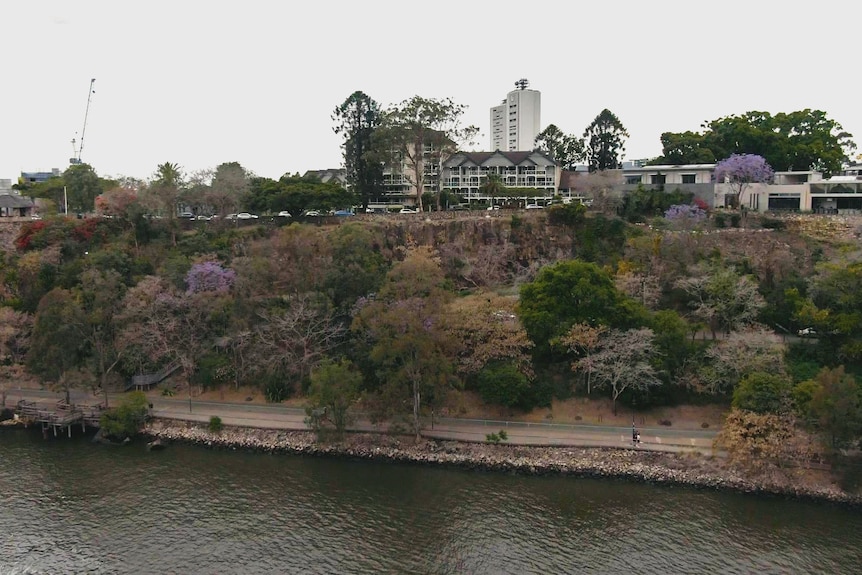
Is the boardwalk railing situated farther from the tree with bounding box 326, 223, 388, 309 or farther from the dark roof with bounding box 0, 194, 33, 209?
the dark roof with bounding box 0, 194, 33, 209

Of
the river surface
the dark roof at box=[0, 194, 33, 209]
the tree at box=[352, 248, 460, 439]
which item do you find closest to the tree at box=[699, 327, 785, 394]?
the river surface

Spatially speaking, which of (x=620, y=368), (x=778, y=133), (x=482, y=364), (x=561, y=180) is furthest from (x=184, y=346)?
(x=778, y=133)

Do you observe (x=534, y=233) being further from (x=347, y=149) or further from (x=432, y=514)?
(x=432, y=514)

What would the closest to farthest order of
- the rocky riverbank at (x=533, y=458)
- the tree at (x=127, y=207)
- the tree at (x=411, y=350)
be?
1. the rocky riverbank at (x=533, y=458)
2. the tree at (x=411, y=350)
3. the tree at (x=127, y=207)

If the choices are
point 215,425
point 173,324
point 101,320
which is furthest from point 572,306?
point 101,320

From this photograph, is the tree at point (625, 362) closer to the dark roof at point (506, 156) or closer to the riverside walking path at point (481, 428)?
the riverside walking path at point (481, 428)

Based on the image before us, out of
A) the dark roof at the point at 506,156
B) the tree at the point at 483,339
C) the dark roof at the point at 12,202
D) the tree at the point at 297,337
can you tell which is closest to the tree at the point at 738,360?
the tree at the point at 483,339

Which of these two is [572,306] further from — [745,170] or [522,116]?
[522,116]
